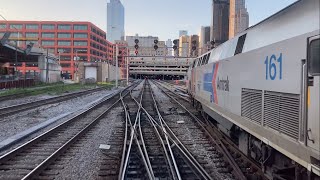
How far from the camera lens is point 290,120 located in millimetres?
5203

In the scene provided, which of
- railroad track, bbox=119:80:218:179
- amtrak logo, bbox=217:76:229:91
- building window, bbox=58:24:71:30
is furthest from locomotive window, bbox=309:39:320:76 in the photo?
building window, bbox=58:24:71:30

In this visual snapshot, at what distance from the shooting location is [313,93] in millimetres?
4496

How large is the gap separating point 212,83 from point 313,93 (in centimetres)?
764

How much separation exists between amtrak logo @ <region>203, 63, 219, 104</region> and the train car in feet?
7.69

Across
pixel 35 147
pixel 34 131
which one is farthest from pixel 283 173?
pixel 34 131

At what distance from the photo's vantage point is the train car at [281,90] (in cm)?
459

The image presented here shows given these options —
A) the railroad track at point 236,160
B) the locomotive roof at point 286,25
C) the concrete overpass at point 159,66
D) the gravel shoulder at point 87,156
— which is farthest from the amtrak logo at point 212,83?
the concrete overpass at point 159,66

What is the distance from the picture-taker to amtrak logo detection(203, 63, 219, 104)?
1148 cm

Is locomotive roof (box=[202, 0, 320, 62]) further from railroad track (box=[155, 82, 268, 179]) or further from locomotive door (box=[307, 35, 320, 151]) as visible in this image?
railroad track (box=[155, 82, 268, 179])

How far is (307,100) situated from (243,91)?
3.16 metres

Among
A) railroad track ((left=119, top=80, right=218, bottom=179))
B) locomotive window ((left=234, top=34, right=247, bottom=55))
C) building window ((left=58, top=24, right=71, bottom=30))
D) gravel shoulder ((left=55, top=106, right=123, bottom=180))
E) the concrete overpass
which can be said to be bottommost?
gravel shoulder ((left=55, top=106, right=123, bottom=180))

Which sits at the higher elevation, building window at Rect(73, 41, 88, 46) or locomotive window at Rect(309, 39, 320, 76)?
building window at Rect(73, 41, 88, 46)

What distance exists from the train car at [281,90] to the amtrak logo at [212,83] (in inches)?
92.2

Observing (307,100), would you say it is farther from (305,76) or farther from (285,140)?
(285,140)
